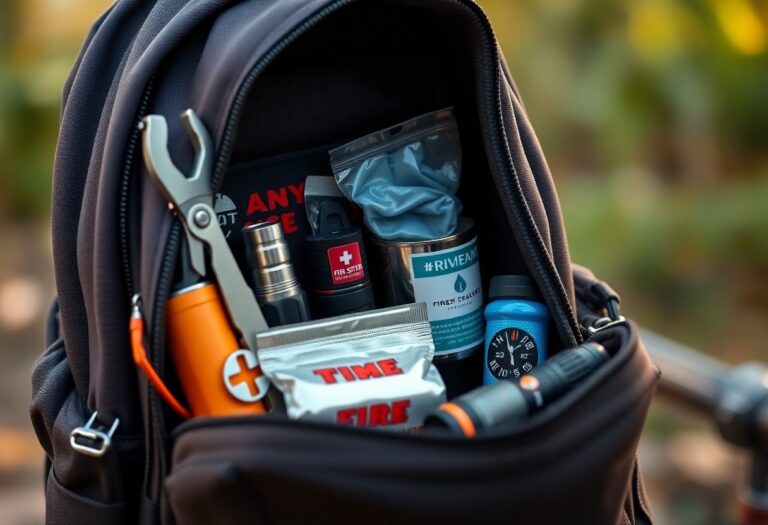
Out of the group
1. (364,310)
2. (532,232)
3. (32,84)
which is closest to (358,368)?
(364,310)

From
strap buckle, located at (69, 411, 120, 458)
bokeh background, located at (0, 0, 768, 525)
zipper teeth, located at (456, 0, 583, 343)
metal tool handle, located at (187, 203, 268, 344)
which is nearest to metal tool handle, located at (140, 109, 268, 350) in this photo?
metal tool handle, located at (187, 203, 268, 344)

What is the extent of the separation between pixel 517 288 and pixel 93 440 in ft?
1.23

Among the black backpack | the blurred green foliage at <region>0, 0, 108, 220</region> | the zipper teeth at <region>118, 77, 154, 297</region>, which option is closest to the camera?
the black backpack

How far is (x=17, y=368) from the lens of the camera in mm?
2338

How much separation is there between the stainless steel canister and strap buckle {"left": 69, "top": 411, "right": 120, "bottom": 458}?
0.89ft

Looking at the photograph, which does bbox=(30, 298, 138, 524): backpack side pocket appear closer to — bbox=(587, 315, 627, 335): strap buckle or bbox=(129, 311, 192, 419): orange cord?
bbox=(129, 311, 192, 419): orange cord

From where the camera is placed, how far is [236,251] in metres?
0.74

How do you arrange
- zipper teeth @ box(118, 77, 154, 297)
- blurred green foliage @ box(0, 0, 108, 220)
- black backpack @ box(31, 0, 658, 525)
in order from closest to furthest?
black backpack @ box(31, 0, 658, 525) → zipper teeth @ box(118, 77, 154, 297) → blurred green foliage @ box(0, 0, 108, 220)

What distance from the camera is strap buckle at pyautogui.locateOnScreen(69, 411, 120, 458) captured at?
65cm

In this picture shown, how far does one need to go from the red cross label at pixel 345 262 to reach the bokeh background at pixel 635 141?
1981mm

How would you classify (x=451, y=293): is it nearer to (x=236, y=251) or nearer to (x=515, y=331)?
(x=515, y=331)

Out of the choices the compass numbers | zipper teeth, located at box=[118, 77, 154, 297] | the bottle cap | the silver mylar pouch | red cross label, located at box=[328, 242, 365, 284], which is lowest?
the compass numbers

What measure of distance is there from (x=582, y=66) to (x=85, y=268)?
2.32 meters

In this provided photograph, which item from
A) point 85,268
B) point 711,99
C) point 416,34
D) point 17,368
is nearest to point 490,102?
point 416,34
